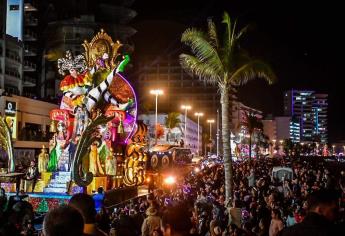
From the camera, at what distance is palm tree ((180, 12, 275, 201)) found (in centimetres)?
1903

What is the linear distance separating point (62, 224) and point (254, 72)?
1673 centimetres

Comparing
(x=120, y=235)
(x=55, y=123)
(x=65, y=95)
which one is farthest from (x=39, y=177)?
(x=120, y=235)

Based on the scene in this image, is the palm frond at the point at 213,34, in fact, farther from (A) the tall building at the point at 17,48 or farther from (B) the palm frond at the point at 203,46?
(A) the tall building at the point at 17,48

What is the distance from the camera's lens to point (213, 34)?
757 inches

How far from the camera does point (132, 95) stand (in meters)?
27.4

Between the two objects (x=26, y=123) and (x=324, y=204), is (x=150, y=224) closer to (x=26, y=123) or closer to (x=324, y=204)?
(x=324, y=204)

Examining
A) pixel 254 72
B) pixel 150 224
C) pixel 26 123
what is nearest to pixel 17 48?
pixel 26 123

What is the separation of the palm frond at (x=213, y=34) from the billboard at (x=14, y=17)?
46.3 m

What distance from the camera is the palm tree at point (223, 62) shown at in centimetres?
1903

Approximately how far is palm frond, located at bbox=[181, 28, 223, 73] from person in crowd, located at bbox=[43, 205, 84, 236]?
1582cm

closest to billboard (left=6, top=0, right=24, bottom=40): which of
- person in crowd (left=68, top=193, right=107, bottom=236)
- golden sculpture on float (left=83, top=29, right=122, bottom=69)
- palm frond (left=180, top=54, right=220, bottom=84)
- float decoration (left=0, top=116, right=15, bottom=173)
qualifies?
golden sculpture on float (left=83, top=29, right=122, bottom=69)

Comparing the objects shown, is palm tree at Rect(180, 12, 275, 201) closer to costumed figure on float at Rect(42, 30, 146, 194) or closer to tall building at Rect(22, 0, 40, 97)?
costumed figure on float at Rect(42, 30, 146, 194)

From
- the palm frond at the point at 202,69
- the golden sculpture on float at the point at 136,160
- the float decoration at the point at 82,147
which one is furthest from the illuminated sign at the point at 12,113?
the palm frond at the point at 202,69

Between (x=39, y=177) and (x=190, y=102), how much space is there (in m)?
113
